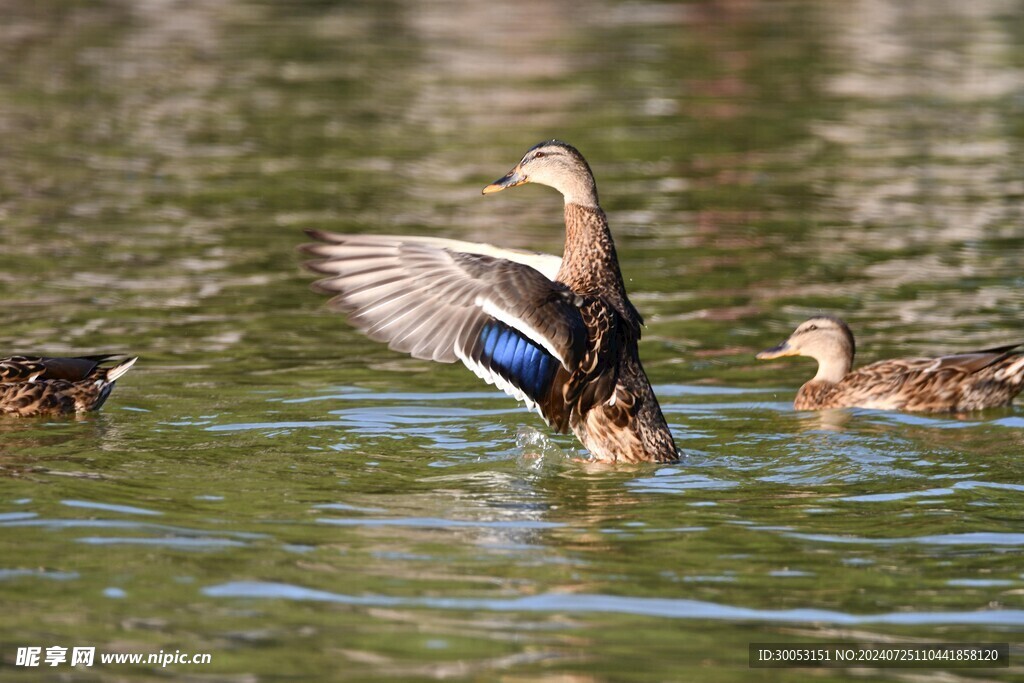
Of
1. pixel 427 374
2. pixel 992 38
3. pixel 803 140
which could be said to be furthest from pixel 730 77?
pixel 427 374

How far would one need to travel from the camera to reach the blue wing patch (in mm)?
8570

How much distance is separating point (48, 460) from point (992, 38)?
28094 millimetres

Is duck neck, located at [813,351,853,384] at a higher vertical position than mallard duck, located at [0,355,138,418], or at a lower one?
lower

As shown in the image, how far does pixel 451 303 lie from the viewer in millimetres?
8594

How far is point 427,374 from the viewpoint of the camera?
12.2 meters

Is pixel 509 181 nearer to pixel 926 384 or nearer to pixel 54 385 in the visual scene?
pixel 54 385

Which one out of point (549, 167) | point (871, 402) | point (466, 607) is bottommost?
point (871, 402)

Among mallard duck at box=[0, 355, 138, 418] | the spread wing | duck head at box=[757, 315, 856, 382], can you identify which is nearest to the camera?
the spread wing

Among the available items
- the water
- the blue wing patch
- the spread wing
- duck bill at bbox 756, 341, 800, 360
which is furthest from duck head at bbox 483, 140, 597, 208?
duck bill at bbox 756, 341, 800, 360

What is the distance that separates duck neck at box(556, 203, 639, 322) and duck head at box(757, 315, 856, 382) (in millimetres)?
3070

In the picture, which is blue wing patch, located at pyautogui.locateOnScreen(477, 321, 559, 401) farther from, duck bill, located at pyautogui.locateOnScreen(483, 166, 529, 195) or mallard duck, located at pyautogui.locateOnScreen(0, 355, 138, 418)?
mallard duck, located at pyautogui.locateOnScreen(0, 355, 138, 418)

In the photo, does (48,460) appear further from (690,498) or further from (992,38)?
(992,38)

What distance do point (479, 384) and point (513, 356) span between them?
3291mm

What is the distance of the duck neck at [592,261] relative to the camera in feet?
30.7
